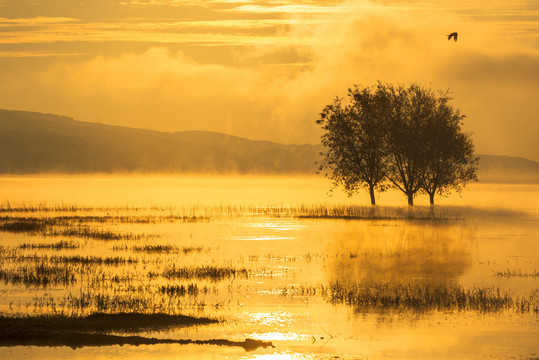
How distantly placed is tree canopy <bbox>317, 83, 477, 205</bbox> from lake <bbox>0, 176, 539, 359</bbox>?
23.2 metres

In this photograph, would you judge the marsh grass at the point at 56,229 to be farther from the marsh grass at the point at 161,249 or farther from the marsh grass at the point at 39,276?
the marsh grass at the point at 39,276

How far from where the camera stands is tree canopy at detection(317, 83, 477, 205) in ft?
298

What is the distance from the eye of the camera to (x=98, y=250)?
158 ft

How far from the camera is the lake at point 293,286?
76.2ft

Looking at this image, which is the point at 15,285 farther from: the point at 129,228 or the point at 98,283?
the point at 129,228

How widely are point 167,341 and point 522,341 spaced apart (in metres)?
9.66

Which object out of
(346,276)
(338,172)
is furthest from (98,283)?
(338,172)

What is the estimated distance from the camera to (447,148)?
9062 centimetres

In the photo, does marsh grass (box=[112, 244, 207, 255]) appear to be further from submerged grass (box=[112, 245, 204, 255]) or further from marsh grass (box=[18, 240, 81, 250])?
marsh grass (box=[18, 240, 81, 250])

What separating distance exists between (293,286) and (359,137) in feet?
193

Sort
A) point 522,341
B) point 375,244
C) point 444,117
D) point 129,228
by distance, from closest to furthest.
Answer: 1. point 522,341
2. point 375,244
3. point 129,228
4. point 444,117

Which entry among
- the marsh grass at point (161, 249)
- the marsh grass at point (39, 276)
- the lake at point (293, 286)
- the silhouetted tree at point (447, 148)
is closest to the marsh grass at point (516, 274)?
the lake at point (293, 286)

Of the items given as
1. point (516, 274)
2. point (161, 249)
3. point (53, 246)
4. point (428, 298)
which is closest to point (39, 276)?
point (161, 249)

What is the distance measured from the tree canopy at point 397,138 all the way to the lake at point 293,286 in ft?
76.1
